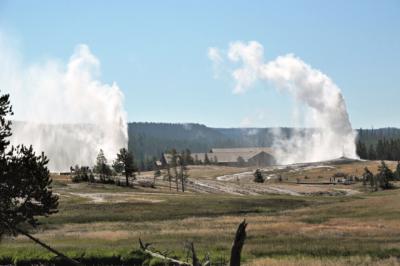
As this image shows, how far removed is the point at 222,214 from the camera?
78312 millimetres

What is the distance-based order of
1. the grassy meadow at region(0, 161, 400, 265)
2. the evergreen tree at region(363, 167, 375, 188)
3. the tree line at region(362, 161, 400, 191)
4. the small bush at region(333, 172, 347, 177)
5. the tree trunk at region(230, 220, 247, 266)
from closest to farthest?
the tree trunk at region(230, 220, 247, 266) → the grassy meadow at region(0, 161, 400, 265) → the tree line at region(362, 161, 400, 191) → the evergreen tree at region(363, 167, 375, 188) → the small bush at region(333, 172, 347, 177)

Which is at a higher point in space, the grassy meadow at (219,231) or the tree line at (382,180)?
the tree line at (382,180)

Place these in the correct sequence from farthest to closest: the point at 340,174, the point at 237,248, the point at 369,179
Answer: the point at 340,174 < the point at 369,179 < the point at 237,248

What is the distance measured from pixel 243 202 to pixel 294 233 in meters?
44.7

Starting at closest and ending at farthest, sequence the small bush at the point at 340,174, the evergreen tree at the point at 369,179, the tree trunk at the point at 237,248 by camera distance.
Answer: the tree trunk at the point at 237,248 < the evergreen tree at the point at 369,179 < the small bush at the point at 340,174

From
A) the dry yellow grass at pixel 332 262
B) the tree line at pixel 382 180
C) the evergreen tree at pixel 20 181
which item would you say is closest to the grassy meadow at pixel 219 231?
the dry yellow grass at pixel 332 262

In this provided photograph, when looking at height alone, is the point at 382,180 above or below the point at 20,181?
below

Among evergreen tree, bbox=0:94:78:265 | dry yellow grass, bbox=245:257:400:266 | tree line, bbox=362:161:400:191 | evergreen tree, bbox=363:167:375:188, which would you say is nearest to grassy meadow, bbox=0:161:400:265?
dry yellow grass, bbox=245:257:400:266

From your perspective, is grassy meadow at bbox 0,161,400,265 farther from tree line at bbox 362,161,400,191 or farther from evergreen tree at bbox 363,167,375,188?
evergreen tree at bbox 363,167,375,188

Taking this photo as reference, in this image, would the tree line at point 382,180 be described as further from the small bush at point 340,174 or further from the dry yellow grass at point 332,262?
the dry yellow grass at point 332,262

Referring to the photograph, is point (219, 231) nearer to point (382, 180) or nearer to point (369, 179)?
point (382, 180)

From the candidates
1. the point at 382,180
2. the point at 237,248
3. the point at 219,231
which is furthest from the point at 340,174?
the point at 237,248

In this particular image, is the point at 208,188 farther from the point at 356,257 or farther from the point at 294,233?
the point at 356,257

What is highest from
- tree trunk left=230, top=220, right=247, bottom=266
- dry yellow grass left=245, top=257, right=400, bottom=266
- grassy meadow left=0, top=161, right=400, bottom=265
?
tree trunk left=230, top=220, right=247, bottom=266
